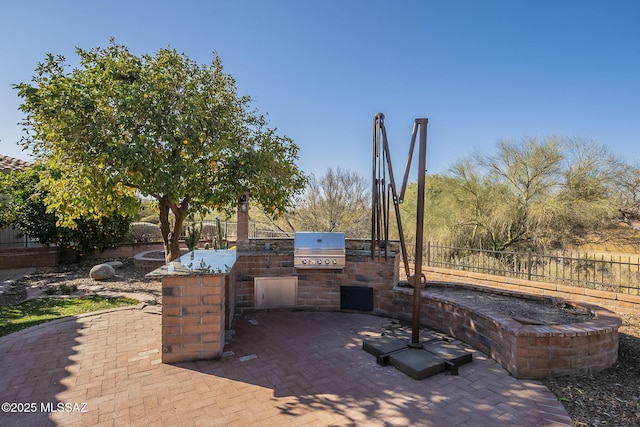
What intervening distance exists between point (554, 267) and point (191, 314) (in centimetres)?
838

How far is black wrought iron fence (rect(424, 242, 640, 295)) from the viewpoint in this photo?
6688mm

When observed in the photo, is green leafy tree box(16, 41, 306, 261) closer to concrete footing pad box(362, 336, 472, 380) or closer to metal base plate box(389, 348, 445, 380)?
concrete footing pad box(362, 336, 472, 380)

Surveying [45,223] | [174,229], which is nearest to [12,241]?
[45,223]

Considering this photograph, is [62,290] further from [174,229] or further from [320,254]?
[320,254]

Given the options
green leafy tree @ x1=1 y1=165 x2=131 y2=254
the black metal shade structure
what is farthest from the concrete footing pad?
green leafy tree @ x1=1 y1=165 x2=131 y2=254

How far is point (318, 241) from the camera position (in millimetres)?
5617

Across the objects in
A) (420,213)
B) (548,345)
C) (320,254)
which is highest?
(420,213)

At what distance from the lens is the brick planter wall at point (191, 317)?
3.71 m

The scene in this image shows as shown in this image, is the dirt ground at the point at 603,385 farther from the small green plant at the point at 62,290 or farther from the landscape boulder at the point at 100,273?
the landscape boulder at the point at 100,273

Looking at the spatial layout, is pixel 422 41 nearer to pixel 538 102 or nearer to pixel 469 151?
pixel 538 102

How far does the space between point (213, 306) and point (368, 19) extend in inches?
306

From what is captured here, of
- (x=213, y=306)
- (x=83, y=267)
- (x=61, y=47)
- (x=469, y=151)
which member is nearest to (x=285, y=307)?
(x=213, y=306)

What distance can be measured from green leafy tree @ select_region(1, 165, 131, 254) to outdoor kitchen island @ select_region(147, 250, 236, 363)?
7.36 m

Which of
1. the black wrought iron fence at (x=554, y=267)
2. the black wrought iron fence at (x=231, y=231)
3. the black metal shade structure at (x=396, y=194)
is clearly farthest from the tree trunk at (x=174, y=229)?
the black wrought iron fence at (x=554, y=267)
